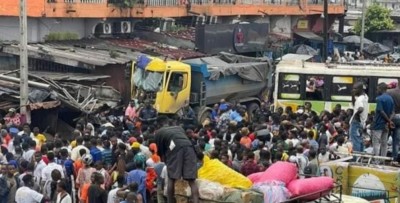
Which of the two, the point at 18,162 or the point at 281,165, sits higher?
the point at 281,165

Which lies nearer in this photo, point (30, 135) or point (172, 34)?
point (30, 135)

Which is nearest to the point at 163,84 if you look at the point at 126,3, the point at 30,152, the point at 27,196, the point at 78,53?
the point at 78,53

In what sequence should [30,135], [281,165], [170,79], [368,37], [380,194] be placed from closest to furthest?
[281,165], [380,194], [30,135], [170,79], [368,37]

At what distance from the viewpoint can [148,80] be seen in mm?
22312

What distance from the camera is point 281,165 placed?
9.48 m

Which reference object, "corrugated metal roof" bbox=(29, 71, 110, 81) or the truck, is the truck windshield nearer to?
the truck

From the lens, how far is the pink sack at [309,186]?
9141 mm

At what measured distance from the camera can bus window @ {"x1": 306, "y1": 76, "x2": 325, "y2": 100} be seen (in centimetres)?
2191

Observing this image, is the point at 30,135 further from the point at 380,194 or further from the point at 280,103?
the point at 280,103

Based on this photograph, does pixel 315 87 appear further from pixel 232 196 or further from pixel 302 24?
pixel 302 24

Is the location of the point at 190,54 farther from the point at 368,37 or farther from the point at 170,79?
the point at 368,37

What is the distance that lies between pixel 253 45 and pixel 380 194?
21986 mm

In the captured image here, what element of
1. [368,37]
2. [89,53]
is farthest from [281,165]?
[368,37]


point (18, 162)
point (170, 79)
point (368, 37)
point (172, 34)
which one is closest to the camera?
point (18, 162)
